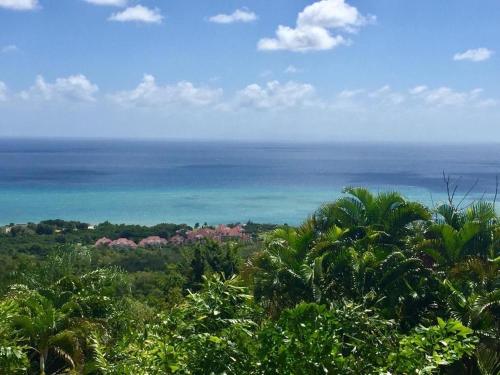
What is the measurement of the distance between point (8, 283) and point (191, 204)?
5562 cm

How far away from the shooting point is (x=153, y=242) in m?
39.4

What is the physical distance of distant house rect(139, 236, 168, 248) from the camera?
127 feet

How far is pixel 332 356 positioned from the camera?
343cm

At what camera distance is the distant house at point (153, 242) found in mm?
38781

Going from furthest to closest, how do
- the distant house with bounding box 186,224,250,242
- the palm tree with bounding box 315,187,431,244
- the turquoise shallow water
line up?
1. the turquoise shallow water
2. the distant house with bounding box 186,224,250,242
3. the palm tree with bounding box 315,187,431,244

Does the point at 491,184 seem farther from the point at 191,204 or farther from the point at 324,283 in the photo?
the point at 324,283

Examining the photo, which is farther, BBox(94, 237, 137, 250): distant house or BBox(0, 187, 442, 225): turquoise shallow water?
BBox(0, 187, 442, 225): turquoise shallow water

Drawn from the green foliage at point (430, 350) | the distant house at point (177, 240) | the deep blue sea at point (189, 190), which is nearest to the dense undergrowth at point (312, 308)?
the green foliage at point (430, 350)

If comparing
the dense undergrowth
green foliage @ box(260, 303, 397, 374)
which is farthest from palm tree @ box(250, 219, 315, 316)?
green foliage @ box(260, 303, 397, 374)

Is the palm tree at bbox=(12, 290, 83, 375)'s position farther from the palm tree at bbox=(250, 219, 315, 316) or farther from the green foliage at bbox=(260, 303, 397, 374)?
the green foliage at bbox=(260, 303, 397, 374)

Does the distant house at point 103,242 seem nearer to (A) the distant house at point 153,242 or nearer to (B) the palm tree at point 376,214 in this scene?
(A) the distant house at point 153,242

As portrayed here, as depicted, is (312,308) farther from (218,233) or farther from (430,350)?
(218,233)

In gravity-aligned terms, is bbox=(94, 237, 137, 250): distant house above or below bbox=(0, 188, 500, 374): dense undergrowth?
below

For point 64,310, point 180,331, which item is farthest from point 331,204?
point 180,331
